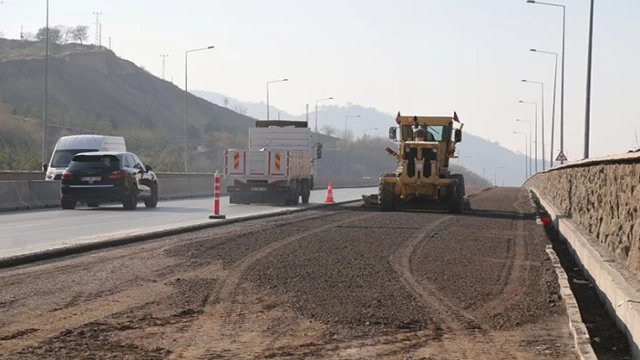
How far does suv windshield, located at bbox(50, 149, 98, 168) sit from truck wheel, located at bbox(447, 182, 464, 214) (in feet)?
48.1

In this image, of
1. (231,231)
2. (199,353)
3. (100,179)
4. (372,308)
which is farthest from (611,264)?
(100,179)

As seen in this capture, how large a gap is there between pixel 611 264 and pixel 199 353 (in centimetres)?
595

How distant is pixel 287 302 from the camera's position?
9953 mm

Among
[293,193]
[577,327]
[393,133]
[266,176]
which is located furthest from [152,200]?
[577,327]

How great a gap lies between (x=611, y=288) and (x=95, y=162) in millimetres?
21046

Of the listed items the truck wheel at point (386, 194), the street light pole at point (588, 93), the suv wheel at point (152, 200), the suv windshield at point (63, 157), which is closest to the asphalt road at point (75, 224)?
the suv wheel at point (152, 200)

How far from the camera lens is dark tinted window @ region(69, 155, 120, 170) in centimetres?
2902

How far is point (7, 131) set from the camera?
89.5m

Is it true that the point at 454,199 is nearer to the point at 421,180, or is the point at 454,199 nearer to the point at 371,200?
the point at 421,180

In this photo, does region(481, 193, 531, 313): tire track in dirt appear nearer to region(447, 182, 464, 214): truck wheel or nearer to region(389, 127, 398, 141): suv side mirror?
region(447, 182, 464, 214): truck wheel

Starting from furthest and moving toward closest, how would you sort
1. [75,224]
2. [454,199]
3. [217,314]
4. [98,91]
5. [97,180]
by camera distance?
[98,91], [97,180], [454,199], [75,224], [217,314]

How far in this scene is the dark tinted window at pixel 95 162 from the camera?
29023 millimetres

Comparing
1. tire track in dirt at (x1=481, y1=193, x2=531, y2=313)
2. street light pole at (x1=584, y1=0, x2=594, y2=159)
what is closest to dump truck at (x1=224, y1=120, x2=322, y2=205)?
street light pole at (x1=584, y1=0, x2=594, y2=159)

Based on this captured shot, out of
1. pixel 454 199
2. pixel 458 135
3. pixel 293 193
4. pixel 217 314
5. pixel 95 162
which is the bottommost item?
pixel 217 314
